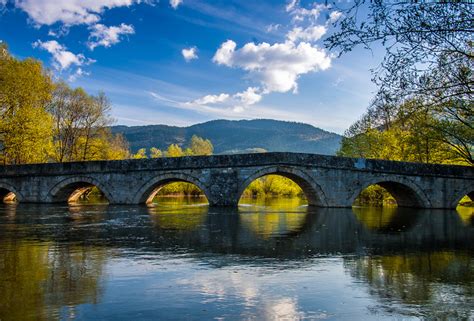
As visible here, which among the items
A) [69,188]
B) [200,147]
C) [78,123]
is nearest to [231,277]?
[69,188]

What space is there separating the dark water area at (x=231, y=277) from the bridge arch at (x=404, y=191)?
12.9m

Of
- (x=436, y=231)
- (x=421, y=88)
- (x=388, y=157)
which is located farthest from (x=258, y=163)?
(x=421, y=88)

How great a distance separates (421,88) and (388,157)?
2459cm

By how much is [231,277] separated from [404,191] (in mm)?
22173

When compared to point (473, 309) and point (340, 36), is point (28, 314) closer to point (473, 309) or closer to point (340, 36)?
point (473, 309)

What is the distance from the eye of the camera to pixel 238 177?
22.2 metres

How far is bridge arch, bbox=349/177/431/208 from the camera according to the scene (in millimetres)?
22922

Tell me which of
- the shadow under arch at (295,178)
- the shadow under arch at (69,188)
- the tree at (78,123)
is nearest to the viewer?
the shadow under arch at (295,178)

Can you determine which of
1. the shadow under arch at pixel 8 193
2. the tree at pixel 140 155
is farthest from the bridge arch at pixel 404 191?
the tree at pixel 140 155

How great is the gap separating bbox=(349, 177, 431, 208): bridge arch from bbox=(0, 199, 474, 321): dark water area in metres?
12.9

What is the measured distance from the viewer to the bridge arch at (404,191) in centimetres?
2292

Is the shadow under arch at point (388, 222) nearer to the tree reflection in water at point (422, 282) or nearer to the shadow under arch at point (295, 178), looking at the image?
the shadow under arch at point (295, 178)

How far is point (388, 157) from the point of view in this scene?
99.8 feet

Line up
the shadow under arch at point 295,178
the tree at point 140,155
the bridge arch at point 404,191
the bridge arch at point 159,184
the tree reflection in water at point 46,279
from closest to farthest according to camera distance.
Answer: the tree reflection in water at point 46,279 < the shadow under arch at point 295,178 < the bridge arch at point 159,184 < the bridge arch at point 404,191 < the tree at point 140,155
